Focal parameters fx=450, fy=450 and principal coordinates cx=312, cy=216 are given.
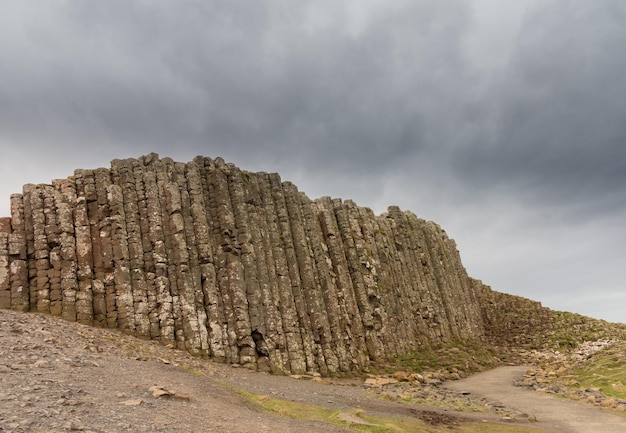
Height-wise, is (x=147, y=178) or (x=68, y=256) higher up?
(x=147, y=178)

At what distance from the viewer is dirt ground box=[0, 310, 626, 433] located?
359 inches

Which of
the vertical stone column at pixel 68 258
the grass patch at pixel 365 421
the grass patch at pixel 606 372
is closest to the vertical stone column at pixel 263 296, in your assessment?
the grass patch at pixel 365 421

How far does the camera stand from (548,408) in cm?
2203

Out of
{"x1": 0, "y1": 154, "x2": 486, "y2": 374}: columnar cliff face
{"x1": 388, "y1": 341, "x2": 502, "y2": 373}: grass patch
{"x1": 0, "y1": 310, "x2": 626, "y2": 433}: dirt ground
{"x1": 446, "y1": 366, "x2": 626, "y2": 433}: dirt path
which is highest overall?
{"x1": 0, "y1": 154, "x2": 486, "y2": 374}: columnar cliff face

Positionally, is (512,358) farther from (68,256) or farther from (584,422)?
(68,256)

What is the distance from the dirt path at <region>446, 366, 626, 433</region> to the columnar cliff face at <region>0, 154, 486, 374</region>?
272 inches

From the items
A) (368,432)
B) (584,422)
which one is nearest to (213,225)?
(368,432)

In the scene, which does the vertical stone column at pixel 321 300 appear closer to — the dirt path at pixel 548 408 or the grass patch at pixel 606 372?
the dirt path at pixel 548 408

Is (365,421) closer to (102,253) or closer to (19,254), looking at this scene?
(102,253)

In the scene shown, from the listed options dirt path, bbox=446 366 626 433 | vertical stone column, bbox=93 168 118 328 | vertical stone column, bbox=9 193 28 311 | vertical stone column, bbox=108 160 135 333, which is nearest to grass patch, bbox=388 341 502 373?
dirt path, bbox=446 366 626 433

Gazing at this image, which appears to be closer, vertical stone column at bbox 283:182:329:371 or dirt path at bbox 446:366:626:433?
dirt path at bbox 446:366:626:433

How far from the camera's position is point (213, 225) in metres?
29.2

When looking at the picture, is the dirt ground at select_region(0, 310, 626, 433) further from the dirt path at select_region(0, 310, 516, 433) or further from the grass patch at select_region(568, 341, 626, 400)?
the grass patch at select_region(568, 341, 626, 400)

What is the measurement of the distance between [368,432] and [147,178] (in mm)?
20873
